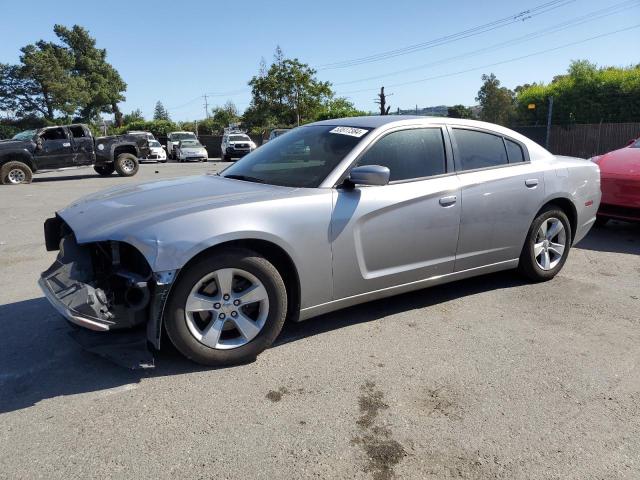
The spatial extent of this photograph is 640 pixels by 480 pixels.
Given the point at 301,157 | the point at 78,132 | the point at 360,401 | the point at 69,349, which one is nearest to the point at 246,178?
the point at 301,157

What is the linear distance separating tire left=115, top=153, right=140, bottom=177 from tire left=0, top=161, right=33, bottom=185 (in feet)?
9.52

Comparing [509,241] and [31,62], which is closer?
[509,241]

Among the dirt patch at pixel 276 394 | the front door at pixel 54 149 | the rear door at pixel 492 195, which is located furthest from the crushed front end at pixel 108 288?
the front door at pixel 54 149

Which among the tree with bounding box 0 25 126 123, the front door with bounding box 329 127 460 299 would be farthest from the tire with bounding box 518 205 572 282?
the tree with bounding box 0 25 126 123

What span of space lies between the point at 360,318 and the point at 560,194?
7.62ft

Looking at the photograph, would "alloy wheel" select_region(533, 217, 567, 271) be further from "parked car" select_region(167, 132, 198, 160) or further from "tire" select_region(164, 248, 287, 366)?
"parked car" select_region(167, 132, 198, 160)

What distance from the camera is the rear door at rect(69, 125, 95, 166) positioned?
17203 millimetres

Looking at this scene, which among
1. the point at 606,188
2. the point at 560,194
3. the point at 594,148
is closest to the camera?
the point at 560,194

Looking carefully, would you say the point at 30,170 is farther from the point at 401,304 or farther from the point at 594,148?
the point at 594,148

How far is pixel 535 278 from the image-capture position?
15.9 ft

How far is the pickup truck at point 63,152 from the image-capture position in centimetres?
1598

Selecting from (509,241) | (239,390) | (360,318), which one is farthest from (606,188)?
(239,390)

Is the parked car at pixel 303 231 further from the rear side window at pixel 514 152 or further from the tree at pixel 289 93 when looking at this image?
the tree at pixel 289 93

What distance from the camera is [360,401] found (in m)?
2.84
